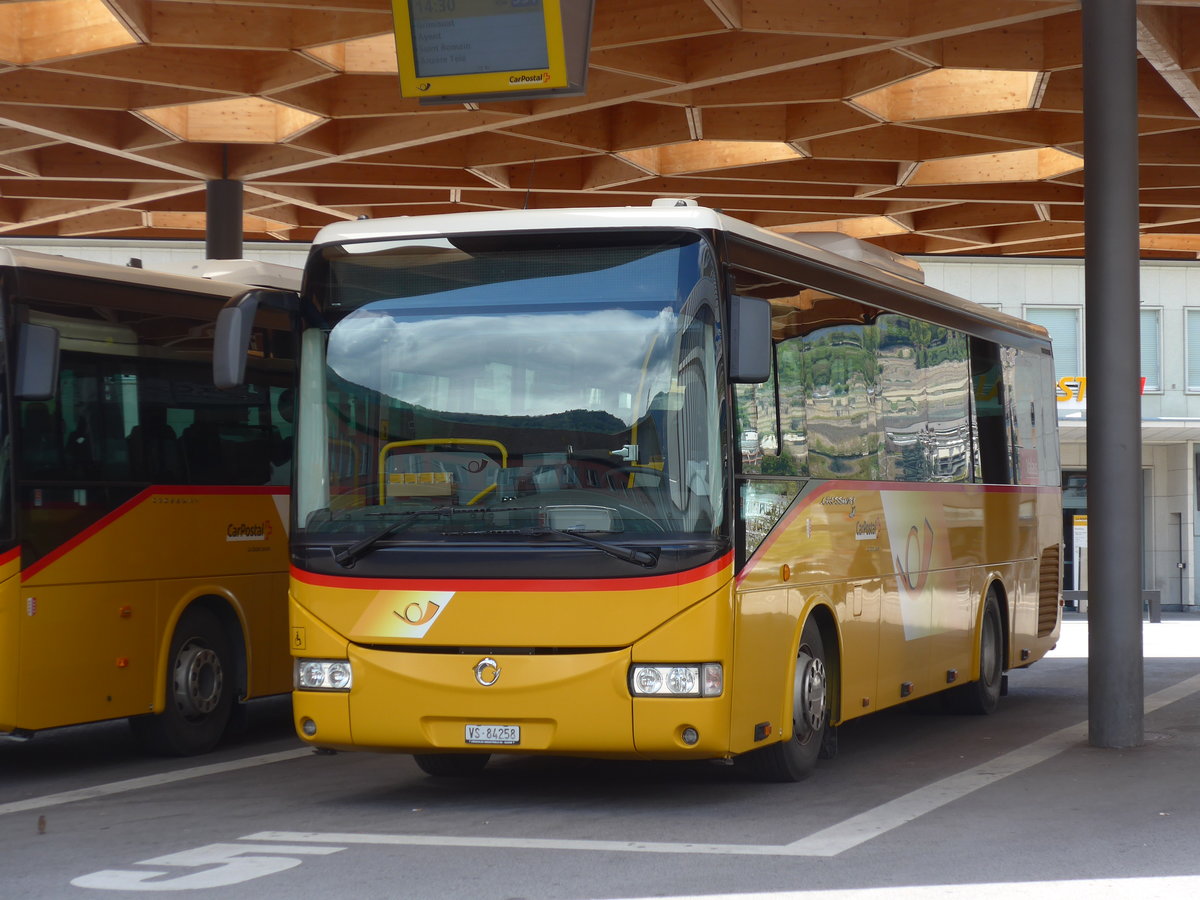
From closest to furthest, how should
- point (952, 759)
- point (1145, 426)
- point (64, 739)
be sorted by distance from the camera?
point (952, 759), point (64, 739), point (1145, 426)

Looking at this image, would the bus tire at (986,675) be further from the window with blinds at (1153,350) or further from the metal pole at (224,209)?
the window with blinds at (1153,350)

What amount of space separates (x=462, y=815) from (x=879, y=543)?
146 inches

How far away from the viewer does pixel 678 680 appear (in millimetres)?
9227

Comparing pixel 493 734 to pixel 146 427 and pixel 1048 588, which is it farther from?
Answer: pixel 1048 588

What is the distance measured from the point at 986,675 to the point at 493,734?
6925 millimetres

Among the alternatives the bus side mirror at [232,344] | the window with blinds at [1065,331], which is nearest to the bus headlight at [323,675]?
the bus side mirror at [232,344]

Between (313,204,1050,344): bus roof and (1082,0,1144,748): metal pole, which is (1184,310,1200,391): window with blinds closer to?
(1082,0,1144,748): metal pole

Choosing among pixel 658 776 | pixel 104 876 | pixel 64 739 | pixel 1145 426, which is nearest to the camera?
pixel 104 876

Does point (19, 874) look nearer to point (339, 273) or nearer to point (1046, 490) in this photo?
→ point (339, 273)

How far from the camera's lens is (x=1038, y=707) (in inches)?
631

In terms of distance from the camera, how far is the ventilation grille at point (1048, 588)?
17.0 m

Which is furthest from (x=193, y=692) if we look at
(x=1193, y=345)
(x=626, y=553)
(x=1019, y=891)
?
(x=1193, y=345)

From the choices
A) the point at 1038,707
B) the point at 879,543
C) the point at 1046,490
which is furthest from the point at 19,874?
the point at 1046,490

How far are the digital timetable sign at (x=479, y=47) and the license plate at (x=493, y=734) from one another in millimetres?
4919
